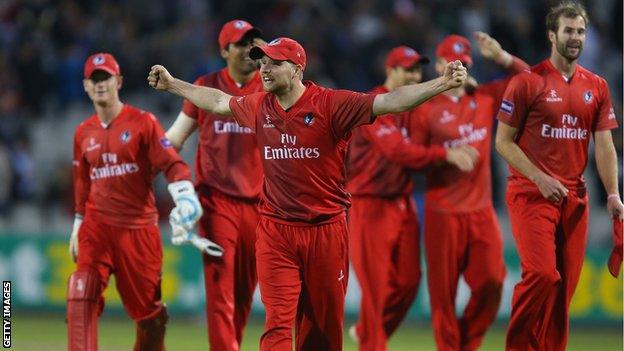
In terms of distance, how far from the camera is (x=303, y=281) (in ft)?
28.2

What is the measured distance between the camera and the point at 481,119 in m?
11.1

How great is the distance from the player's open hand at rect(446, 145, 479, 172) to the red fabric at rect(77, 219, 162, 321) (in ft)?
8.84

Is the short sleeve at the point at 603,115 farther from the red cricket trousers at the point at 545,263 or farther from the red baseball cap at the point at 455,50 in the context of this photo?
the red baseball cap at the point at 455,50

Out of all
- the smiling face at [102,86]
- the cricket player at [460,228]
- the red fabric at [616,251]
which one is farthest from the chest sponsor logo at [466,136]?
the smiling face at [102,86]

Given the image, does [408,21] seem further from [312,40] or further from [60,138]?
[60,138]

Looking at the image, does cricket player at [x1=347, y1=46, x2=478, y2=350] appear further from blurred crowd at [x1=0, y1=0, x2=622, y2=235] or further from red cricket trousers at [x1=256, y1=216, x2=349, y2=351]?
blurred crowd at [x1=0, y1=0, x2=622, y2=235]

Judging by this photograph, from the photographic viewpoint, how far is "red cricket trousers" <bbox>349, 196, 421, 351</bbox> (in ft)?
36.7

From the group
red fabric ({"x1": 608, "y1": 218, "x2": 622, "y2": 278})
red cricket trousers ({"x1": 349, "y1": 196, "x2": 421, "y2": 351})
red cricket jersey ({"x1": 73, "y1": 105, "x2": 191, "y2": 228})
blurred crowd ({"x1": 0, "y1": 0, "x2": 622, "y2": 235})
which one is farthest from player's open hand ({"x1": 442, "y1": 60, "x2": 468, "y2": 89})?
blurred crowd ({"x1": 0, "y1": 0, "x2": 622, "y2": 235})

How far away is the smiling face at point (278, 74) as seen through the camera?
328 inches

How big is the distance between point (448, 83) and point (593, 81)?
2120 mm

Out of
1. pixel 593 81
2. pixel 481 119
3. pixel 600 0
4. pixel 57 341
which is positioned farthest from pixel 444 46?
pixel 600 0

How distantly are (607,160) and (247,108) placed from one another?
113 inches

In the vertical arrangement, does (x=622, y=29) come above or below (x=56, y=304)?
above

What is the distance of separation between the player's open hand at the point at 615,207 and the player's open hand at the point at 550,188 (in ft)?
1.57
